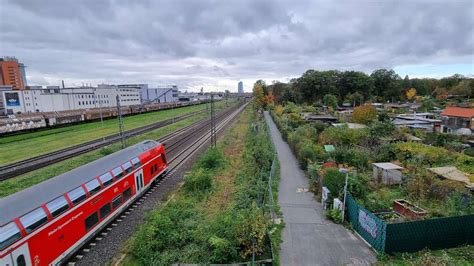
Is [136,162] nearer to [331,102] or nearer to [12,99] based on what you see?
[331,102]

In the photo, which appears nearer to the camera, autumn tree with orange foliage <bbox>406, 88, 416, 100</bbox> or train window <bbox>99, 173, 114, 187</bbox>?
train window <bbox>99, 173, 114, 187</bbox>

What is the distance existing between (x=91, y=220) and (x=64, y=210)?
7.12ft

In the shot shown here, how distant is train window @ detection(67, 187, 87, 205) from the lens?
12.3 m

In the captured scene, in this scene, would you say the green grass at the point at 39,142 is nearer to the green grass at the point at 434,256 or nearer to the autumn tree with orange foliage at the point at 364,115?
the green grass at the point at 434,256

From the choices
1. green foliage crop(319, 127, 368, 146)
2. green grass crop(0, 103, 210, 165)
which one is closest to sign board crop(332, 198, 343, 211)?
green foliage crop(319, 127, 368, 146)

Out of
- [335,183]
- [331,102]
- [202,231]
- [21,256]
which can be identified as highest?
[331,102]

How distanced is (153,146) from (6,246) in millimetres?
13185

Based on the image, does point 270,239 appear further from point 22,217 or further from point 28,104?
point 28,104

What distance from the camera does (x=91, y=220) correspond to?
13.6 meters

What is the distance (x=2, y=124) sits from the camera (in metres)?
47.6

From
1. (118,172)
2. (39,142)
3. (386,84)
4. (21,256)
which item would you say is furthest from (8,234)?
(386,84)

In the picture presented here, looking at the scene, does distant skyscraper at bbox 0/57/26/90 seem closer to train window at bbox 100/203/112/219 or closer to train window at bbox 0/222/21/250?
train window at bbox 100/203/112/219

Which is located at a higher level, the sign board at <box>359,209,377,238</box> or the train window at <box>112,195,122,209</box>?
the train window at <box>112,195,122,209</box>

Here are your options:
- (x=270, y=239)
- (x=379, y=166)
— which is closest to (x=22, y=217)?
(x=270, y=239)
